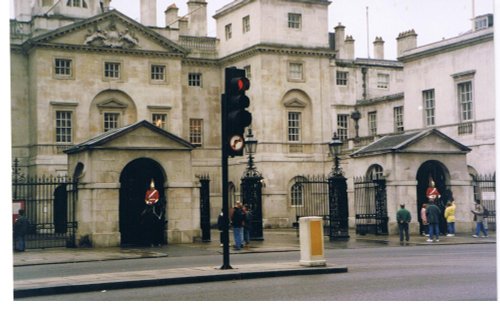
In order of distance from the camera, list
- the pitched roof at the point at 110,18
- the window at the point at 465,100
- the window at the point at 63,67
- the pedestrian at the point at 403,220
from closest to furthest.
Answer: the pedestrian at the point at 403,220, the window at the point at 465,100, the pitched roof at the point at 110,18, the window at the point at 63,67

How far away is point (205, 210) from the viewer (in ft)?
114

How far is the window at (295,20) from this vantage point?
5681 centimetres

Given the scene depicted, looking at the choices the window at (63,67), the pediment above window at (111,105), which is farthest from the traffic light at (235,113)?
the pediment above window at (111,105)

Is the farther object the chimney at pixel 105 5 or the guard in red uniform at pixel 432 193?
the chimney at pixel 105 5

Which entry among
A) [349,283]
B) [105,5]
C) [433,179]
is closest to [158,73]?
[105,5]

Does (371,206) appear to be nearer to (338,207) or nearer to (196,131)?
(338,207)

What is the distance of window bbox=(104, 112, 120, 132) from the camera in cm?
5403

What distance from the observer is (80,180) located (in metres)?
31.7

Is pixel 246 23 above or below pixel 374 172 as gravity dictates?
above

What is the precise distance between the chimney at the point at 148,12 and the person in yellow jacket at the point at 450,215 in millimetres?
29679

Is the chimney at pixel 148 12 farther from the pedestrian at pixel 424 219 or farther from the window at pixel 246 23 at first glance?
the pedestrian at pixel 424 219

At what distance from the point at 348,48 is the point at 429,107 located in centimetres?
1560

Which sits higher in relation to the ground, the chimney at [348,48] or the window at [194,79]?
the chimney at [348,48]

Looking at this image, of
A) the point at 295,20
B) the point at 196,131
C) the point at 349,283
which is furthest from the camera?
the point at 196,131
